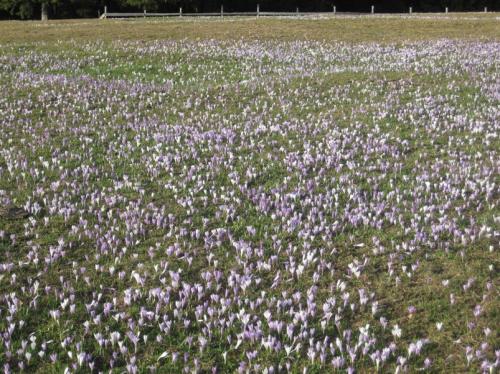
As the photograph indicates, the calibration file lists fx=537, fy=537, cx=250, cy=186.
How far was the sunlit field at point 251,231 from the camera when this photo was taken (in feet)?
18.0

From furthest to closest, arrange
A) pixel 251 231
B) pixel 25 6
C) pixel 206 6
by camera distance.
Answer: pixel 206 6
pixel 25 6
pixel 251 231

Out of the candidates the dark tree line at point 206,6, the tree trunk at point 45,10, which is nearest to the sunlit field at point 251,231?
the tree trunk at point 45,10

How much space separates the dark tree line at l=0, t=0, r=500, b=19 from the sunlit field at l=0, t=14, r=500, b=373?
6410 centimetres

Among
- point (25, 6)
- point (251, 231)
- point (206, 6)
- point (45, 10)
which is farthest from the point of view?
point (206, 6)

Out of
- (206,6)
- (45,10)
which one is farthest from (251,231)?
(206,6)

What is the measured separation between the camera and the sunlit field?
5477mm

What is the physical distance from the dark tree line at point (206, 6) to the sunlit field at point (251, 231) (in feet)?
210

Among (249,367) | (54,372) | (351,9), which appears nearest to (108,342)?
(54,372)

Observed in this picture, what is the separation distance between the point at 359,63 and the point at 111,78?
11.4 meters

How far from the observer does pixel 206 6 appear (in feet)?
276

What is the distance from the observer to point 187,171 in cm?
1057

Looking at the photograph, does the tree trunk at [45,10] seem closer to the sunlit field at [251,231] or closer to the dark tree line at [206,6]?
the dark tree line at [206,6]

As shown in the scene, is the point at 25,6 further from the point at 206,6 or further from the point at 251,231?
the point at 251,231

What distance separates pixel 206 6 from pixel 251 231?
3230 inches
